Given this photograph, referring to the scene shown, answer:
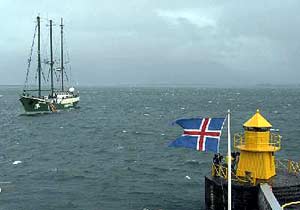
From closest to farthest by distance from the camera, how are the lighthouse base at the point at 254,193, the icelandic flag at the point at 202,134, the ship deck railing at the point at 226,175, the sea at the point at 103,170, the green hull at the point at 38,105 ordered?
1. the icelandic flag at the point at 202,134
2. the lighthouse base at the point at 254,193
3. the ship deck railing at the point at 226,175
4. the sea at the point at 103,170
5. the green hull at the point at 38,105

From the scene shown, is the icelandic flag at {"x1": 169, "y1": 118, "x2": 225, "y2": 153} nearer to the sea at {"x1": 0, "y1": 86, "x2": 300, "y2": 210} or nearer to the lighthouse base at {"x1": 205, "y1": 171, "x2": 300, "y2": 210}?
the lighthouse base at {"x1": 205, "y1": 171, "x2": 300, "y2": 210}

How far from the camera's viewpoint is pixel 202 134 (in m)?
17.0

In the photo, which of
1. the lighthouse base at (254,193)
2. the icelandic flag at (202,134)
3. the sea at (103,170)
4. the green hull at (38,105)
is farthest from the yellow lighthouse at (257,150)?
the green hull at (38,105)

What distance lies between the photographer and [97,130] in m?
74.5

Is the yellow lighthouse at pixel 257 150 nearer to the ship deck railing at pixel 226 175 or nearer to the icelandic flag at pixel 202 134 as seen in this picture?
the ship deck railing at pixel 226 175

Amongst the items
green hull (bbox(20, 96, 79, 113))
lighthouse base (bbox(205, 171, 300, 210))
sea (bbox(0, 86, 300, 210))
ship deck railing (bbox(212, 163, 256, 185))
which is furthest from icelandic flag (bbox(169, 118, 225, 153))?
green hull (bbox(20, 96, 79, 113))

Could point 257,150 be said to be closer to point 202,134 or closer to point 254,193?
point 254,193

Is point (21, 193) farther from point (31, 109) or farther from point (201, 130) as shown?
point (31, 109)

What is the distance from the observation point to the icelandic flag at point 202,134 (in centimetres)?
1678

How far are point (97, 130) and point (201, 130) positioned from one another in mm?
58429

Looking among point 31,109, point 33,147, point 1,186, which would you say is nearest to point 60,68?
point 31,109

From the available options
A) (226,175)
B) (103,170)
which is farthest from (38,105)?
(226,175)

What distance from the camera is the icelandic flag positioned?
16781 mm

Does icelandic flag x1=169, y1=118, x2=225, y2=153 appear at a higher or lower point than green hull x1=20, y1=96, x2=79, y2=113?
higher
